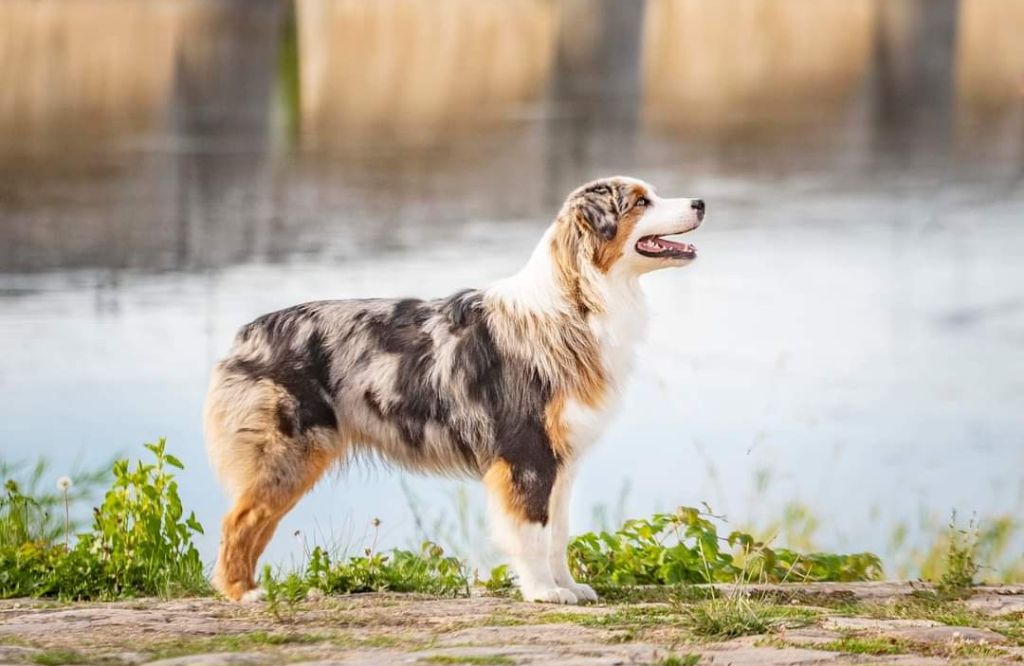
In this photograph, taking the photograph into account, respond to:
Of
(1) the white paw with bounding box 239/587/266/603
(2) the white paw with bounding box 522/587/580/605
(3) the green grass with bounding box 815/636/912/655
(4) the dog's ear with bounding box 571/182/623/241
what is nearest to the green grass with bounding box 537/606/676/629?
(2) the white paw with bounding box 522/587/580/605

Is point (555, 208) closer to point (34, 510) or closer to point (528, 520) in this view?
point (34, 510)

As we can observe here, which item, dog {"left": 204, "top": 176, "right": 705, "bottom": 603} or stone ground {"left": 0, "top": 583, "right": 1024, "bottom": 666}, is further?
dog {"left": 204, "top": 176, "right": 705, "bottom": 603}

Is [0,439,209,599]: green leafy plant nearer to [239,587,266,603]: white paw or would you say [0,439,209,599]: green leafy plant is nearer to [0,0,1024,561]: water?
[239,587,266,603]: white paw

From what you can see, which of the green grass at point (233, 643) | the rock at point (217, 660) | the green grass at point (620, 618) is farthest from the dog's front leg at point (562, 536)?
the rock at point (217, 660)

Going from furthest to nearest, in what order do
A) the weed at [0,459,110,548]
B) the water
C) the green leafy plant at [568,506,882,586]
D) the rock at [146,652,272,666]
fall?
1. the water
2. the weed at [0,459,110,548]
3. the green leafy plant at [568,506,882,586]
4. the rock at [146,652,272,666]

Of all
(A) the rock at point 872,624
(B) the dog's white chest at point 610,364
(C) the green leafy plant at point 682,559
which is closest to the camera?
(A) the rock at point 872,624

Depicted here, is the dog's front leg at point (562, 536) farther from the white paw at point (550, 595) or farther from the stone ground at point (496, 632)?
the stone ground at point (496, 632)

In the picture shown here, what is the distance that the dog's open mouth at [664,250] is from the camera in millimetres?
6043

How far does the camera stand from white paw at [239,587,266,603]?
5852mm

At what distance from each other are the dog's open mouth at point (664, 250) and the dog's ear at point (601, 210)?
13cm

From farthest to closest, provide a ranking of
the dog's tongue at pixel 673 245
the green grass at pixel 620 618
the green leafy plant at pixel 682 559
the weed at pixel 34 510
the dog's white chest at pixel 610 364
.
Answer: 1. the weed at pixel 34 510
2. the green leafy plant at pixel 682 559
3. the dog's tongue at pixel 673 245
4. the dog's white chest at pixel 610 364
5. the green grass at pixel 620 618

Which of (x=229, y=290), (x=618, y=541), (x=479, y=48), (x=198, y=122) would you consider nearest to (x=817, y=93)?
(x=479, y=48)

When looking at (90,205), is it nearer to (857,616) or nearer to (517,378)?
(517,378)

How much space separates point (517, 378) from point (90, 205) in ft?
33.4
